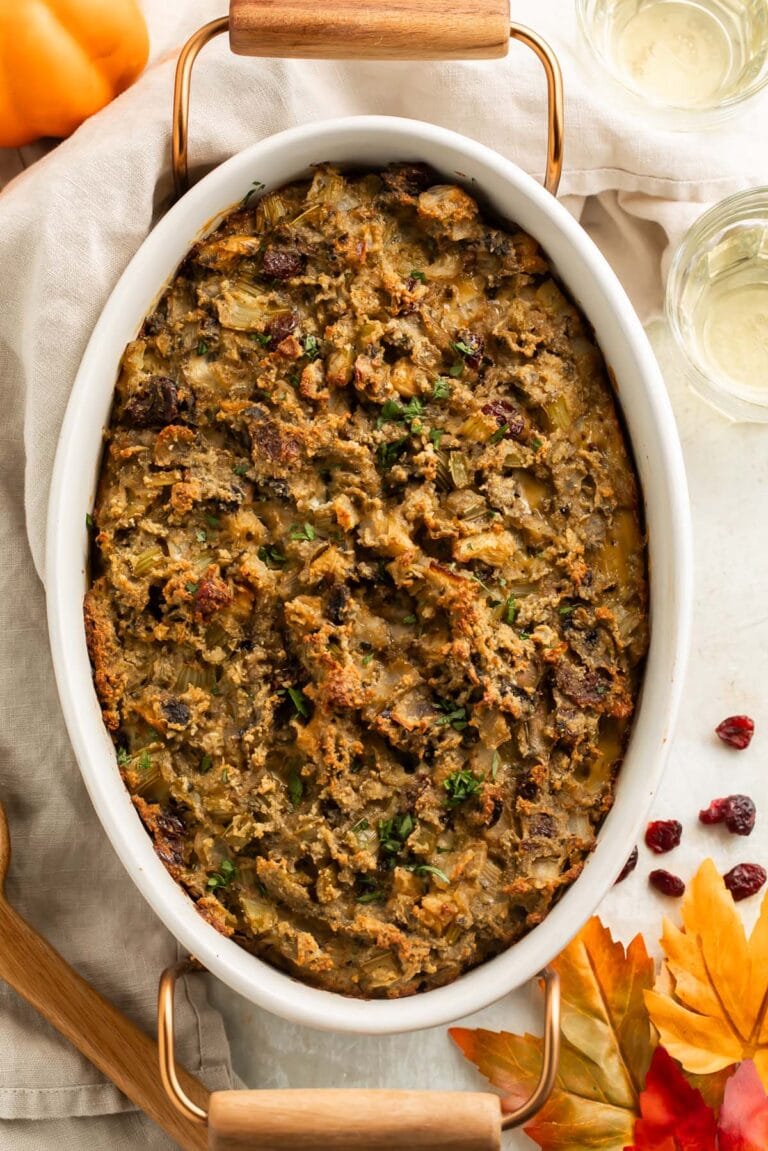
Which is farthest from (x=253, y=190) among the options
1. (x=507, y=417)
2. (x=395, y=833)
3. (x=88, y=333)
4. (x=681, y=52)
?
(x=395, y=833)

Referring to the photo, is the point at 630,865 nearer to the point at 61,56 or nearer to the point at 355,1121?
the point at 355,1121

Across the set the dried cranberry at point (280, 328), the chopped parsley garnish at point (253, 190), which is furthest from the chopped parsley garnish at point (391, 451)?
the chopped parsley garnish at point (253, 190)

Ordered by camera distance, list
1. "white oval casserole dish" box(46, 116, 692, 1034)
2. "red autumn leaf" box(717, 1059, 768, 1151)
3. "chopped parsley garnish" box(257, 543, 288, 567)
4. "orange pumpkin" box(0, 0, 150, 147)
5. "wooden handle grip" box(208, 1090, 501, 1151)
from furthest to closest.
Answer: "orange pumpkin" box(0, 0, 150, 147) → "red autumn leaf" box(717, 1059, 768, 1151) → "chopped parsley garnish" box(257, 543, 288, 567) → "white oval casserole dish" box(46, 116, 692, 1034) → "wooden handle grip" box(208, 1090, 501, 1151)

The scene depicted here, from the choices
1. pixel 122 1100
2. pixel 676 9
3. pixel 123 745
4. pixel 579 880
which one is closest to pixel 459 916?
pixel 579 880

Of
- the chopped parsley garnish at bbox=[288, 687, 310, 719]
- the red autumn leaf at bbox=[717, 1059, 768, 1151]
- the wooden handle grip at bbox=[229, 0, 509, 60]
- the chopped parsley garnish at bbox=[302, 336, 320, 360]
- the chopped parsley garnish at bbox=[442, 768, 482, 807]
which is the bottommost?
the red autumn leaf at bbox=[717, 1059, 768, 1151]

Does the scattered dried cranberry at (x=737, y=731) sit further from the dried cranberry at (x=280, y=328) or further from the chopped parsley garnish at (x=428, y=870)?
the dried cranberry at (x=280, y=328)

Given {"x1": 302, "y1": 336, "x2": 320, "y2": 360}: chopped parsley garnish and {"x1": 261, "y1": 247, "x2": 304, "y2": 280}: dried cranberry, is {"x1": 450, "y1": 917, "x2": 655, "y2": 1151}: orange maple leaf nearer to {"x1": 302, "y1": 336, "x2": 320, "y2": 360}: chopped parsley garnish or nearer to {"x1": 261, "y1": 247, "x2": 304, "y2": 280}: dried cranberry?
{"x1": 302, "y1": 336, "x2": 320, "y2": 360}: chopped parsley garnish

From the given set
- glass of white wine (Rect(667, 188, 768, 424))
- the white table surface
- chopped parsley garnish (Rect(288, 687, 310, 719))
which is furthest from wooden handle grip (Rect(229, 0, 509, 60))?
chopped parsley garnish (Rect(288, 687, 310, 719))

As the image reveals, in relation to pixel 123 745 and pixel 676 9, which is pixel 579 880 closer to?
pixel 123 745
